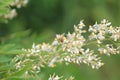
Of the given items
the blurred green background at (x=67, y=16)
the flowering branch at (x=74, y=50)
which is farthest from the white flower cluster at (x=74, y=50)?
the blurred green background at (x=67, y=16)

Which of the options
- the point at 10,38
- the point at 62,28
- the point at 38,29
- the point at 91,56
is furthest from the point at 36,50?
the point at 62,28

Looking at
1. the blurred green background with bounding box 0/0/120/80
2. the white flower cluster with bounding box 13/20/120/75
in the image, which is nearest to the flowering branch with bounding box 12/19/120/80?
the white flower cluster with bounding box 13/20/120/75

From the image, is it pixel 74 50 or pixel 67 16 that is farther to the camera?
pixel 67 16

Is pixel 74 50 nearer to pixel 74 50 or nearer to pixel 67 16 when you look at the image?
pixel 74 50

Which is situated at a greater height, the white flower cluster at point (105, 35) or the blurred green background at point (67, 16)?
the blurred green background at point (67, 16)

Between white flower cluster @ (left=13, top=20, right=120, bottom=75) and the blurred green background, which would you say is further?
the blurred green background

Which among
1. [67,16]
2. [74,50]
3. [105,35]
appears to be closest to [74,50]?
[74,50]

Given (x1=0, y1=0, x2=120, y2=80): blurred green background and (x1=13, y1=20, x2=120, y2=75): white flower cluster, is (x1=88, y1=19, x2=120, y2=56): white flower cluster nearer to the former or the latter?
(x1=13, y1=20, x2=120, y2=75): white flower cluster

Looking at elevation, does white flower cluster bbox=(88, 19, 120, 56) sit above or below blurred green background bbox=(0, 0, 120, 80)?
below

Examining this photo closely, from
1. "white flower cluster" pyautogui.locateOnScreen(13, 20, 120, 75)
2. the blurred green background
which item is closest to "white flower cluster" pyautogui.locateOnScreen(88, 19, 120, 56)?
"white flower cluster" pyautogui.locateOnScreen(13, 20, 120, 75)

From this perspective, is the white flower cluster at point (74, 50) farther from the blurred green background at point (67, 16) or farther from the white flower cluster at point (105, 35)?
the blurred green background at point (67, 16)

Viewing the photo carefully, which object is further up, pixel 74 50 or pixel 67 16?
pixel 67 16

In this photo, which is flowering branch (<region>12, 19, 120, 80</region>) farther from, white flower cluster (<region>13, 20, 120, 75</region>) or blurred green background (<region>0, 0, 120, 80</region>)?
blurred green background (<region>0, 0, 120, 80</region>)
